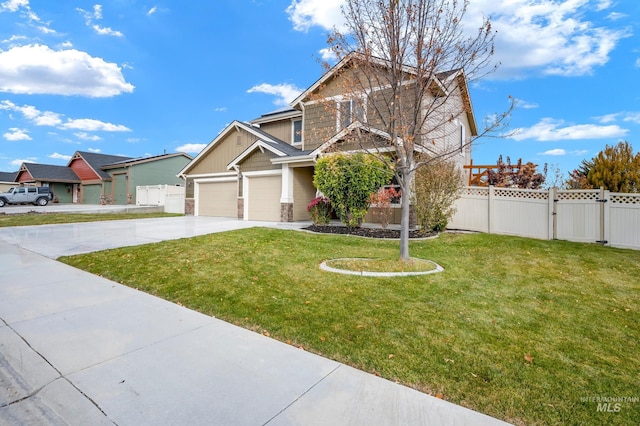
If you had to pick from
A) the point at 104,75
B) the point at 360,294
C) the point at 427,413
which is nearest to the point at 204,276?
the point at 360,294

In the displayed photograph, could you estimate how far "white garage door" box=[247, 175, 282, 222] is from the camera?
48.7ft

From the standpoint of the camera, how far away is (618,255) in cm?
777

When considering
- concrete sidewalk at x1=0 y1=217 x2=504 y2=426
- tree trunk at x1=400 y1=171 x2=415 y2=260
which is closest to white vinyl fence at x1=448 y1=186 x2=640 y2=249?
tree trunk at x1=400 y1=171 x2=415 y2=260

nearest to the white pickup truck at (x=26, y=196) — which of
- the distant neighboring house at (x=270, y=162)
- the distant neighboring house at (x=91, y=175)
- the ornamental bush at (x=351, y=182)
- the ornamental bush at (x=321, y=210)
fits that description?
the distant neighboring house at (x=91, y=175)

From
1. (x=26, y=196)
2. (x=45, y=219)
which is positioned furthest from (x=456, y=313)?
(x=26, y=196)

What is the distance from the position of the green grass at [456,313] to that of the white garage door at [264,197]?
23.0 ft

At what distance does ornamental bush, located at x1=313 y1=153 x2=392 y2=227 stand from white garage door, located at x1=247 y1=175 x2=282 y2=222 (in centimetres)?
400

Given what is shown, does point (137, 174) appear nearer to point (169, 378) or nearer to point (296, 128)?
point (296, 128)

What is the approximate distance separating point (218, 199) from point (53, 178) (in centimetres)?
2658

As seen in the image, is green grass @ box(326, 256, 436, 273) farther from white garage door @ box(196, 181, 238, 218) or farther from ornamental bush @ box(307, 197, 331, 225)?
white garage door @ box(196, 181, 238, 218)

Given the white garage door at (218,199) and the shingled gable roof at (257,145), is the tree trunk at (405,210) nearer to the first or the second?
the shingled gable roof at (257,145)

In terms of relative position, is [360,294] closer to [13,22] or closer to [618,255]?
[618,255]

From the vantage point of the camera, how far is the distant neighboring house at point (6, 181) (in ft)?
122

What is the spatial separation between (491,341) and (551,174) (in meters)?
17.1
